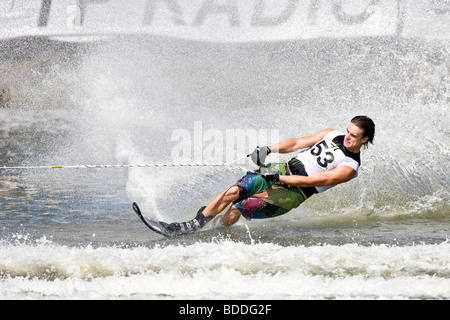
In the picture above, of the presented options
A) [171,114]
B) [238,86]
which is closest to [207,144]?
[171,114]

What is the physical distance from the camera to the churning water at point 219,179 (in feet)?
12.5

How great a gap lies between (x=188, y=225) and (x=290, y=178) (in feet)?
3.69

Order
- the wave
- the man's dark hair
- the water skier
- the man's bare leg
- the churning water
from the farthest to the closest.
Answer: the man's bare leg
the water skier
the man's dark hair
the churning water
the wave

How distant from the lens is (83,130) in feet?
38.8

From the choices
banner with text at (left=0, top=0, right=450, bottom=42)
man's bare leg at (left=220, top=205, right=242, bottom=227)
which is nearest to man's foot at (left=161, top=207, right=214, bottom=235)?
man's bare leg at (left=220, top=205, right=242, bottom=227)

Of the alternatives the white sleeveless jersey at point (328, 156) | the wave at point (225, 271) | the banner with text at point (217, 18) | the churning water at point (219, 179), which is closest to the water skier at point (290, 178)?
the white sleeveless jersey at point (328, 156)

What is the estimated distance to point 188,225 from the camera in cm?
488

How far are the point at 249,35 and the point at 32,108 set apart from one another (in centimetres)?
815

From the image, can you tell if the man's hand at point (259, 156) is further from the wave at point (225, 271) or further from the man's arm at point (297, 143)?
the wave at point (225, 271)

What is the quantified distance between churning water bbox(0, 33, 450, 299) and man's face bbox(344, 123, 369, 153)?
35.3 inches

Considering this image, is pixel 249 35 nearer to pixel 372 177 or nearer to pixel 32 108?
pixel 32 108

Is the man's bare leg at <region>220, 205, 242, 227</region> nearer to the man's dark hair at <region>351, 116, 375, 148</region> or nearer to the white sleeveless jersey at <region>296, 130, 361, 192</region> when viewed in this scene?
the white sleeveless jersey at <region>296, 130, 361, 192</region>

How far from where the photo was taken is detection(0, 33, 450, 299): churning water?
3816mm
